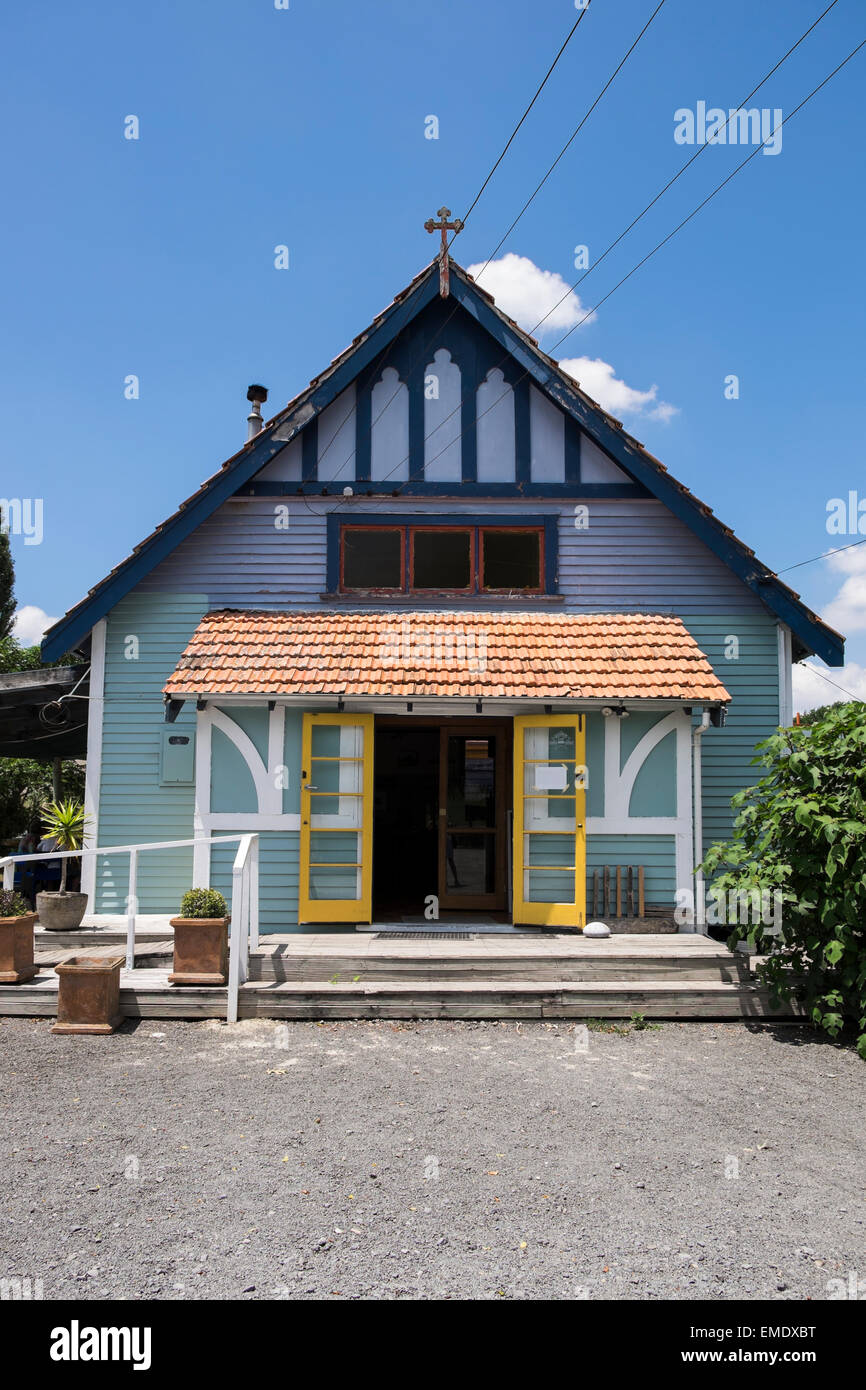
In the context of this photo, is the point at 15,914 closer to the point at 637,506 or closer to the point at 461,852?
the point at 461,852

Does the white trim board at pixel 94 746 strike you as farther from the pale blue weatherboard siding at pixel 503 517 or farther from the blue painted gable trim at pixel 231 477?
the pale blue weatherboard siding at pixel 503 517

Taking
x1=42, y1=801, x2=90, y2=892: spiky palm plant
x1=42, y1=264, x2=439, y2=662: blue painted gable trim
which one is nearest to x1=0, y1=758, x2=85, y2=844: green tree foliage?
x1=42, y1=801, x2=90, y2=892: spiky palm plant

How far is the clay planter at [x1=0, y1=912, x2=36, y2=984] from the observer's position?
7.58 metres

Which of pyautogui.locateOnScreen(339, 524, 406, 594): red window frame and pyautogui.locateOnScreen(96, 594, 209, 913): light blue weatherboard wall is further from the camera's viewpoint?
pyautogui.locateOnScreen(339, 524, 406, 594): red window frame

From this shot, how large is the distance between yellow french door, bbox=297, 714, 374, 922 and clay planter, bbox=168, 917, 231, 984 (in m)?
1.76

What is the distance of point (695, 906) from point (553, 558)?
14.4ft

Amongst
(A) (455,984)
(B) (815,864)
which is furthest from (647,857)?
(A) (455,984)

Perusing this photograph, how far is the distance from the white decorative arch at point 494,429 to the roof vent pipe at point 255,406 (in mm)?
4297

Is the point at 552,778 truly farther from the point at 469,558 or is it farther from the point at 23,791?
the point at 23,791

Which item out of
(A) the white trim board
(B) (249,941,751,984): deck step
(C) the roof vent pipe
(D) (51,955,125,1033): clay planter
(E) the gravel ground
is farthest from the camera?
(C) the roof vent pipe

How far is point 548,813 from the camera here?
372 inches

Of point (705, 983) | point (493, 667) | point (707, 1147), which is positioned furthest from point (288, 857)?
point (707, 1147)

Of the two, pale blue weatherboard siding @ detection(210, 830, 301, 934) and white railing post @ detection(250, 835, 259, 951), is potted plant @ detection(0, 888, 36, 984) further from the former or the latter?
pale blue weatherboard siding @ detection(210, 830, 301, 934)

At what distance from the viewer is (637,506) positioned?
10945 mm
